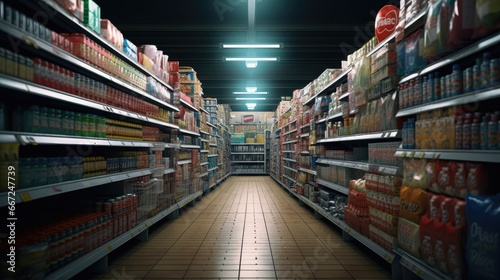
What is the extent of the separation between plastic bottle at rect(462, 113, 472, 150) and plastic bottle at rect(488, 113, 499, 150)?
19cm

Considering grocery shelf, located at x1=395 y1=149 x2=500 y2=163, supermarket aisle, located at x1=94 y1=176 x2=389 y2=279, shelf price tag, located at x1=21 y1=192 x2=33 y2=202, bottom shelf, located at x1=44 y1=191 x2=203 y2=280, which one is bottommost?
supermarket aisle, located at x1=94 y1=176 x2=389 y2=279

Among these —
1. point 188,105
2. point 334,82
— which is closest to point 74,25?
point 334,82

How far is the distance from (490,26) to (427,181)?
122 cm

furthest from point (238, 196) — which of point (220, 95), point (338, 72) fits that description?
point (220, 95)

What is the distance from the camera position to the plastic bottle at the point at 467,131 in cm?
226

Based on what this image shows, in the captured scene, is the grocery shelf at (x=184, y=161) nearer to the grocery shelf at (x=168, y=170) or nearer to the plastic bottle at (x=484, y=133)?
the grocery shelf at (x=168, y=170)

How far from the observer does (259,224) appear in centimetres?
578

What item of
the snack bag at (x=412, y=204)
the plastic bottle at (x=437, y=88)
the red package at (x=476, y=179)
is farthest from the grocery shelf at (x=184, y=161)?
the red package at (x=476, y=179)

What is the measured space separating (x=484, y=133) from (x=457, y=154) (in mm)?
251

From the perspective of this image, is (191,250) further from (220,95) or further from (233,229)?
(220,95)

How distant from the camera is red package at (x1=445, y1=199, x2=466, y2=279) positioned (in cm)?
216

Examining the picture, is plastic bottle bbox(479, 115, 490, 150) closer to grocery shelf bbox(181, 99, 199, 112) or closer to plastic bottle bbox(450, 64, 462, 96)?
plastic bottle bbox(450, 64, 462, 96)

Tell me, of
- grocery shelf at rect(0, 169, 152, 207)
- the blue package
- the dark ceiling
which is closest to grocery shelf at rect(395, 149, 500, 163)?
the blue package

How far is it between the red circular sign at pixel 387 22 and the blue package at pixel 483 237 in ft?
7.36
